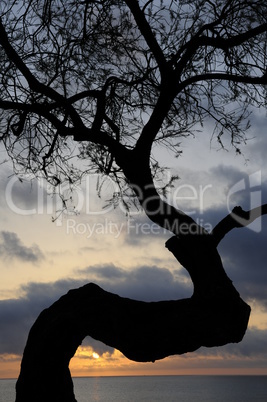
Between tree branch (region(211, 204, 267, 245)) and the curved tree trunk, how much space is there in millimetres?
293

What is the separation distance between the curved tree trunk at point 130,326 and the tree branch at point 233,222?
293 millimetres

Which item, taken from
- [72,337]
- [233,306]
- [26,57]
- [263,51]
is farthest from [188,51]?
[72,337]

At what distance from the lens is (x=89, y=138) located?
8570 millimetres

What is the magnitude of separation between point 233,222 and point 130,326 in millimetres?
2067

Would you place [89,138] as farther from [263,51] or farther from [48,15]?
[263,51]

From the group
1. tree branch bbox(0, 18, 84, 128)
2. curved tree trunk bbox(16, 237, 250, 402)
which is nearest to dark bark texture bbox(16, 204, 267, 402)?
curved tree trunk bbox(16, 237, 250, 402)

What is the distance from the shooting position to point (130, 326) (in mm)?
7129

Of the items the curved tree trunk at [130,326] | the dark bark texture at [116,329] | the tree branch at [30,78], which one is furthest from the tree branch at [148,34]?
the dark bark texture at [116,329]

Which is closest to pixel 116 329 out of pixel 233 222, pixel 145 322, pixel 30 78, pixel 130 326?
pixel 130 326

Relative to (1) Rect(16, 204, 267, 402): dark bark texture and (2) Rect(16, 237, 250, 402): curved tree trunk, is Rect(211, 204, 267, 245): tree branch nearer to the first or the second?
(1) Rect(16, 204, 267, 402): dark bark texture

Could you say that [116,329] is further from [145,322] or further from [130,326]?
[145,322]

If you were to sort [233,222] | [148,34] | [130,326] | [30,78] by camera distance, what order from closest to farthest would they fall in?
[130,326] < [233,222] < [148,34] < [30,78]

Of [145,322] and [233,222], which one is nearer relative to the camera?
[145,322]

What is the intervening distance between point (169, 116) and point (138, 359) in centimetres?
472
